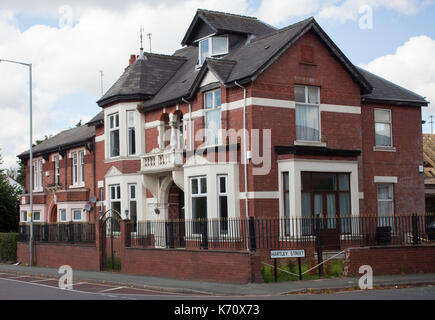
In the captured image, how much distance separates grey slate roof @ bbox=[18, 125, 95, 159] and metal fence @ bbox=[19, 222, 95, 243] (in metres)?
5.67

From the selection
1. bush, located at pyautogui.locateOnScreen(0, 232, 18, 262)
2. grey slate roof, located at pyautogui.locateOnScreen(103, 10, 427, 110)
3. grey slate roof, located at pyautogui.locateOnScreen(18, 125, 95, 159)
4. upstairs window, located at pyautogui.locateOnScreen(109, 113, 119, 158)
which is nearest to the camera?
grey slate roof, located at pyautogui.locateOnScreen(103, 10, 427, 110)

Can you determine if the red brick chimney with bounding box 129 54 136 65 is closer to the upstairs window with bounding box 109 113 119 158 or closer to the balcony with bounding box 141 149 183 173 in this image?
the upstairs window with bounding box 109 113 119 158

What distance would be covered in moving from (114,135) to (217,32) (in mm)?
7245

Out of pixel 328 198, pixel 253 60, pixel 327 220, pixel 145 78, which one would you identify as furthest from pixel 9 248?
pixel 327 220

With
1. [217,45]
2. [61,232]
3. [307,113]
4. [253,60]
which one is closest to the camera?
[253,60]

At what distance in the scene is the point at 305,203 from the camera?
24328 mm

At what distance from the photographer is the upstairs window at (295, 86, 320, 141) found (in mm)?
25484

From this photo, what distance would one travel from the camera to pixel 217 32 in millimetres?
28625

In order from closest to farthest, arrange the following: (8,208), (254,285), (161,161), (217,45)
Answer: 1. (254,285)
2. (161,161)
3. (217,45)
4. (8,208)

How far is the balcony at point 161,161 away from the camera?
89.2ft

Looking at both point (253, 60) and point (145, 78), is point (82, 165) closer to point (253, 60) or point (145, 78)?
point (145, 78)

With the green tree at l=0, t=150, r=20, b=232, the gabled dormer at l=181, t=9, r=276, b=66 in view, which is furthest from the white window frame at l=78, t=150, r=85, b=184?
the green tree at l=0, t=150, r=20, b=232
